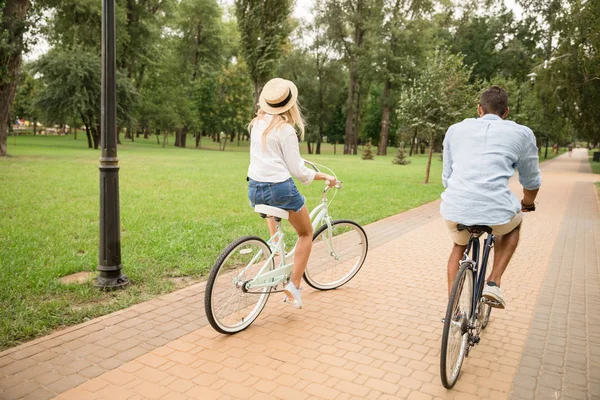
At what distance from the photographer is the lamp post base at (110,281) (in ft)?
16.3

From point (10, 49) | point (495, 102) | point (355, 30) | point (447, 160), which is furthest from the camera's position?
point (355, 30)

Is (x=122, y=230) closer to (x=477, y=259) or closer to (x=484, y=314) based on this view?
(x=484, y=314)

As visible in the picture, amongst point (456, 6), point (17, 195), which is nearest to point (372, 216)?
point (17, 195)

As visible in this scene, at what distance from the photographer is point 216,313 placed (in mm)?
3910

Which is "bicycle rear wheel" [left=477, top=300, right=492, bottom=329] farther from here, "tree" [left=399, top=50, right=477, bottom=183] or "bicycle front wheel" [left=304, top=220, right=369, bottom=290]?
"tree" [left=399, top=50, right=477, bottom=183]

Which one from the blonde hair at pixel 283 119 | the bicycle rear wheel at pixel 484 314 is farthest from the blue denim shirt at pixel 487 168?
the blonde hair at pixel 283 119

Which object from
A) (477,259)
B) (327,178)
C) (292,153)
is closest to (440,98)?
(327,178)

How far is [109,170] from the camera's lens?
16.0 feet

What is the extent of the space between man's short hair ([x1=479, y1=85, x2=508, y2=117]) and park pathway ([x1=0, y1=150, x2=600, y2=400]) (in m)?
1.99

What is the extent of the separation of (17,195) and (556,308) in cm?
1112

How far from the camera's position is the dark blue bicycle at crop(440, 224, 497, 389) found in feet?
10.1

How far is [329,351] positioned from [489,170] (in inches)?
74.4

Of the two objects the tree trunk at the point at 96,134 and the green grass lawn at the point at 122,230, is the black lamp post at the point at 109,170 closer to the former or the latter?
the green grass lawn at the point at 122,230

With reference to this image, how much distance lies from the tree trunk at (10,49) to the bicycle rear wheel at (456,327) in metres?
21.6
